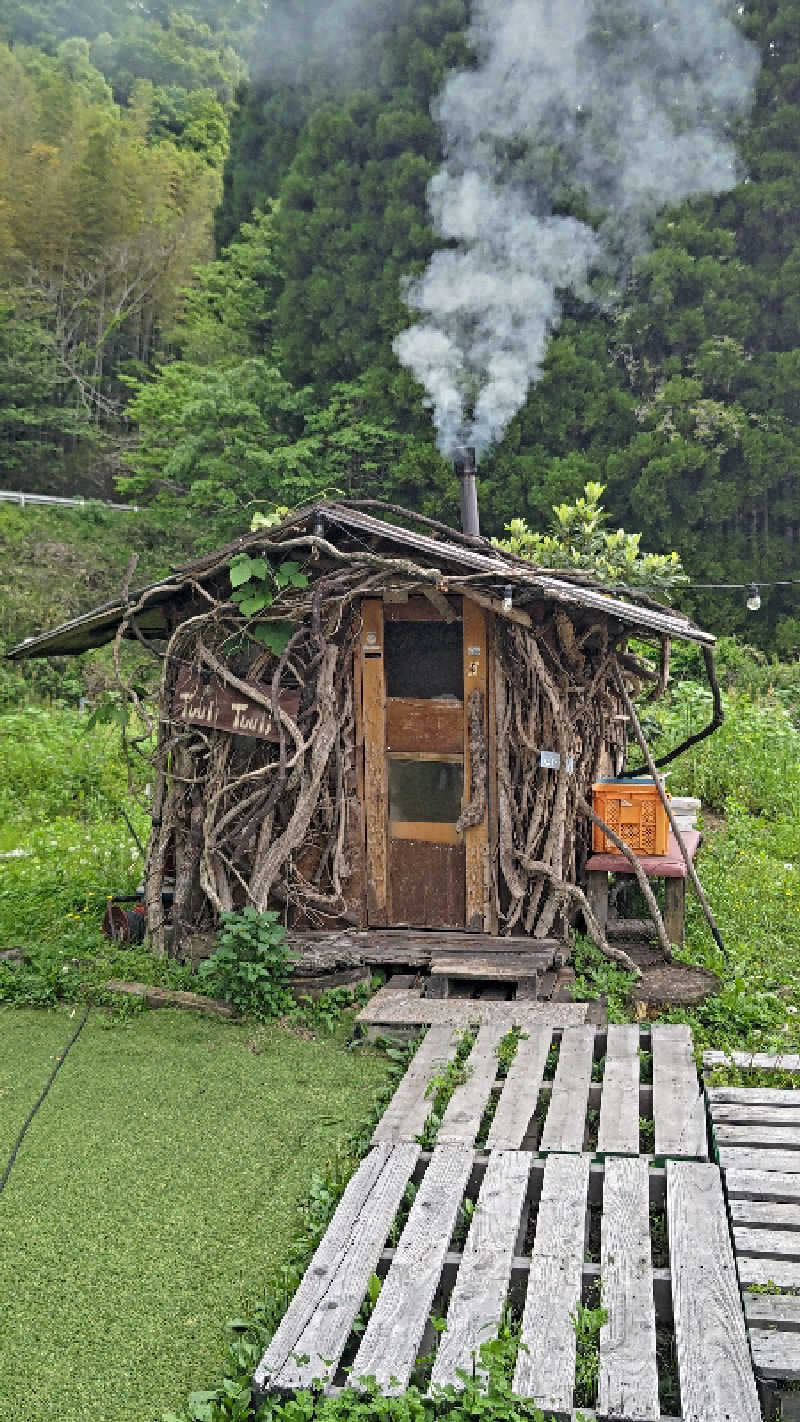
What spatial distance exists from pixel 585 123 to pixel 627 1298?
21.6 m

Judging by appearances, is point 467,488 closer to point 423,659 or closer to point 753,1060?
point 423,659

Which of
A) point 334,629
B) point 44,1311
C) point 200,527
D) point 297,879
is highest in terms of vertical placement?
point 200,527

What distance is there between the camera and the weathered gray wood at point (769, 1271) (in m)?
3.80

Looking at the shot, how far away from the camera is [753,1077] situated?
561 centimetres

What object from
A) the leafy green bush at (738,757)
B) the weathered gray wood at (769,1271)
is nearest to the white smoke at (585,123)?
the leafy green bush at (738,757)

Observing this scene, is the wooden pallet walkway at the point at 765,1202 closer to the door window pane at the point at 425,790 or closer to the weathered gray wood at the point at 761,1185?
the weathered gray wood at the point at 761,1185

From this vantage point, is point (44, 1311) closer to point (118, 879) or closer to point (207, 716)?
point (207, 716)

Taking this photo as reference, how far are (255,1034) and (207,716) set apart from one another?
1.99 metres

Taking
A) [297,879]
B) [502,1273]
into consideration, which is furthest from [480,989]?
[502,1273]

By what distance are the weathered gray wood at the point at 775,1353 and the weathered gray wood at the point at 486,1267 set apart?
30.6 inches

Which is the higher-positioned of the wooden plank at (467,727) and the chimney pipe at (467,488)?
the chimney pipe at (467,488)

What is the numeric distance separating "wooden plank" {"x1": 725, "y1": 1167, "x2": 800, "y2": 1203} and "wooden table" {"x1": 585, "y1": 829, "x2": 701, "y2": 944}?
9.39 feet

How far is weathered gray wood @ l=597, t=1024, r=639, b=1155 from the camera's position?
4.87 m

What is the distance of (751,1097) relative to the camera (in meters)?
5.26
